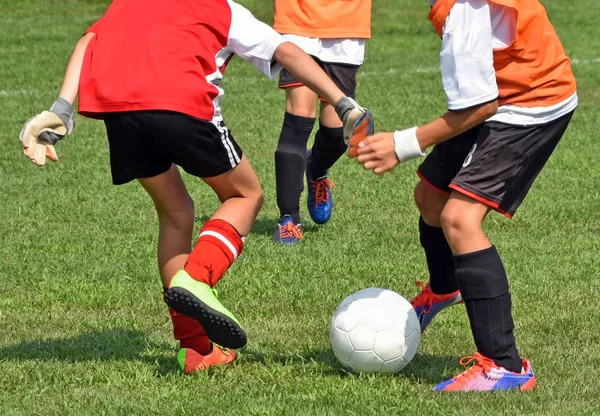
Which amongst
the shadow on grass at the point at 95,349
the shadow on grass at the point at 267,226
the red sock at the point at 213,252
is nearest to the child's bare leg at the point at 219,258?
→ the red sock at the point at 213,252

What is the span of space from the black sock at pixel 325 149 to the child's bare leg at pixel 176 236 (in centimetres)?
289

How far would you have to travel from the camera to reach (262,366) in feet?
16.0

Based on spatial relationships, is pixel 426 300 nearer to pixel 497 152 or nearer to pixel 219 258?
pixel 497 152

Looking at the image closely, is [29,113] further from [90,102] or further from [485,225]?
[90,102]

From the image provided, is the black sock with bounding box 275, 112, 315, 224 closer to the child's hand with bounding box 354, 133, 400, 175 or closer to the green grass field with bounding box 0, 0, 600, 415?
the green grass field with bounding box 0, 0, 600, 415

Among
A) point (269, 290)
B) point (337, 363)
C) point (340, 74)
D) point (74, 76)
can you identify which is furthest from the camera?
point (340, 74)

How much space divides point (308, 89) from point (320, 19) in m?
0.44

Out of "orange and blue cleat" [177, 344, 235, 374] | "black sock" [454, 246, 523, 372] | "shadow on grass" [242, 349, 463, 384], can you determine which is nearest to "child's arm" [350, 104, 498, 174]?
"black sock" [454, 246, 523, 372]

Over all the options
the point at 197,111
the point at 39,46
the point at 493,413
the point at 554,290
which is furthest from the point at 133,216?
the point at 39,46

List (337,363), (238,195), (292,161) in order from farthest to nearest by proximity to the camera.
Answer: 1. (292,161)
2. (337,363)
3. (238,195)

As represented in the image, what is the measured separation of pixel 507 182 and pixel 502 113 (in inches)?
10.2

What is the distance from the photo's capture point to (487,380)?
4.48 meters

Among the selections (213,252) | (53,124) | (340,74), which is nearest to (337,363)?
(213,252)

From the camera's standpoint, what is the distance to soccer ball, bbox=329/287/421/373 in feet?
15.5
